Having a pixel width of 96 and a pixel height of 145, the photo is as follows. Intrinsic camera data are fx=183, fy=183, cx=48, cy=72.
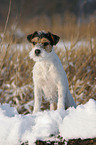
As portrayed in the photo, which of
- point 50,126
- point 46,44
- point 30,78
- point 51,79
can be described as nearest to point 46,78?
point 51,79

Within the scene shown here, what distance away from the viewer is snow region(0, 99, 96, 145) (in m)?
1.17

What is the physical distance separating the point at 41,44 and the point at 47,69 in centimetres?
27

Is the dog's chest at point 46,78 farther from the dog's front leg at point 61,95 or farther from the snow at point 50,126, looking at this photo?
the snow at point 50,126

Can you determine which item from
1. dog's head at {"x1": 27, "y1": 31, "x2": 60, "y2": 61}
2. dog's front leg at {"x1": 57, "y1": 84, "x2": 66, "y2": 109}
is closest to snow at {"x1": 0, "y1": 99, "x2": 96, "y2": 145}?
dog's front leg at {"x1": 57, "y1": 84, "x2": 66, "y2": 109}

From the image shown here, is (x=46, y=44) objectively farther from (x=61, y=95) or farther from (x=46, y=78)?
(x=61, y=95)

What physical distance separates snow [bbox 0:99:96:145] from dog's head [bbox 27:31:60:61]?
0.58 m

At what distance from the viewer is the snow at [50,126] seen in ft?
3.83

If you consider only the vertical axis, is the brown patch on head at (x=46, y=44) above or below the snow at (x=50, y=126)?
above

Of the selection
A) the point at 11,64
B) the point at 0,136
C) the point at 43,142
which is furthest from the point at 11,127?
the point at 11,64

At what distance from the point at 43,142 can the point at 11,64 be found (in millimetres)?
2707

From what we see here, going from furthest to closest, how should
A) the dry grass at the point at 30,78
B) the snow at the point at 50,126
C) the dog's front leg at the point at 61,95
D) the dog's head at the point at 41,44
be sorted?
the dry grass at the point at 30,78 < the dog's front leg at the point at 61,95 < the dog's head at the point at 41,44 < the snow at the point at 50,126

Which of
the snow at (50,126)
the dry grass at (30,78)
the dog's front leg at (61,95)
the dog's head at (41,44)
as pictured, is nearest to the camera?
the snow at (50,126)

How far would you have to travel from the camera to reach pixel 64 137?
1207 mm

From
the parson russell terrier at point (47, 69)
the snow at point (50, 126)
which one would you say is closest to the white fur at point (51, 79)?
the parson russell terrier at point (47, 69)
